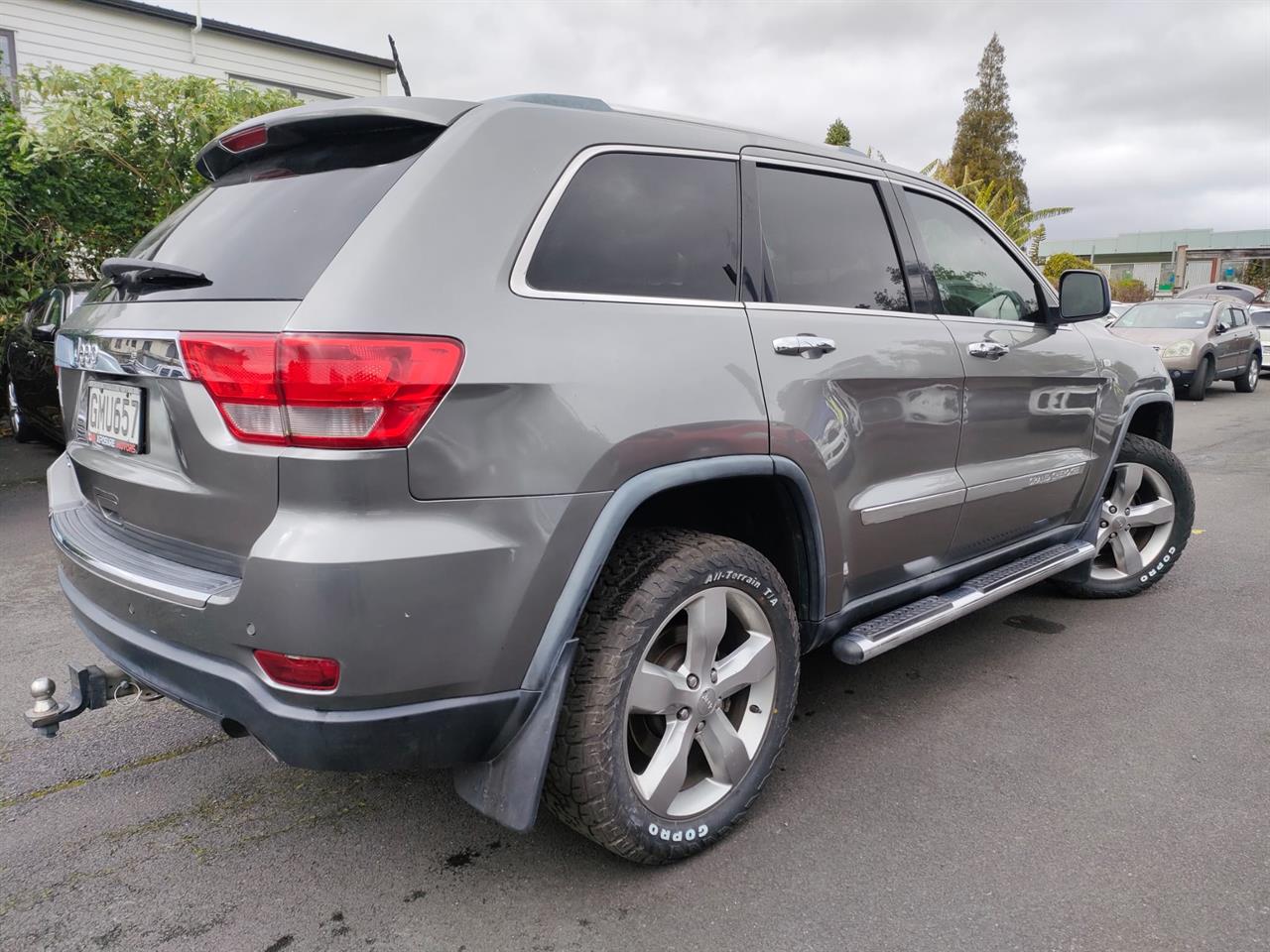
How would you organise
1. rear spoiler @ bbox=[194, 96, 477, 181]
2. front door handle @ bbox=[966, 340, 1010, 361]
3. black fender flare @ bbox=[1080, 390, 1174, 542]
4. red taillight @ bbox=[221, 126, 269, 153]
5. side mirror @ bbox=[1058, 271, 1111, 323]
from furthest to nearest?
black fender flare @ bbox=[1080, 390, 1174, 542], side mirror @ bbox=[1058, 271, 1111, 323], front door handle @ bbox=[966, 340, 1010, 361], red taillight @ bbox=[221, 126, 269, 153], rear spoiler @ bbox=[194, 96, 477, 181]

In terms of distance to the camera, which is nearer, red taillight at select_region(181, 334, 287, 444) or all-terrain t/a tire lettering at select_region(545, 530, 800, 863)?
red taillight at select_region(181, 334, 287, 444)

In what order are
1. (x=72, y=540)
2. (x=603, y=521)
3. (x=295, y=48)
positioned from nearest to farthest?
(x=603, y=521)
(x=72, y=540)
(x=295, y=48)

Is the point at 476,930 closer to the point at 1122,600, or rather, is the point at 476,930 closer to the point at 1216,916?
the point at 1216,916

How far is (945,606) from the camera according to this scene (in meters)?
3.02

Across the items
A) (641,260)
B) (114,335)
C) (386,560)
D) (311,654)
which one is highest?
(641,260)

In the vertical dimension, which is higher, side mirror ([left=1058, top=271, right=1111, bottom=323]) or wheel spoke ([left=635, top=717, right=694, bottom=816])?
side mirror ([left=1058, top=271, right=1111, bottom=323])

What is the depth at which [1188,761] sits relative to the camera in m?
2.84

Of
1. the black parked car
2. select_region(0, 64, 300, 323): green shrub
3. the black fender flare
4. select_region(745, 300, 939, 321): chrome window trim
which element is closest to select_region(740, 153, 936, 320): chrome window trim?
select_region(745, 300, 939, 321): chrome window trim

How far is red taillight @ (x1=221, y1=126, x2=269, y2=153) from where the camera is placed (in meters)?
2.32

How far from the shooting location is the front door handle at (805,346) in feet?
8.02

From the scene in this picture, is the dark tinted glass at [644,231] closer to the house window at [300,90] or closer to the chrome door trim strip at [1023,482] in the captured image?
the chrome door trim strip at [1023,482]

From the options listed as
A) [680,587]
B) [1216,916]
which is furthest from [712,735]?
[1216,916]

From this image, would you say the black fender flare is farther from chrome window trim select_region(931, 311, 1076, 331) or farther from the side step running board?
chrome window trim select_region(931, 311, 1076, 331)

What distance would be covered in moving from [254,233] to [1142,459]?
398 cm
